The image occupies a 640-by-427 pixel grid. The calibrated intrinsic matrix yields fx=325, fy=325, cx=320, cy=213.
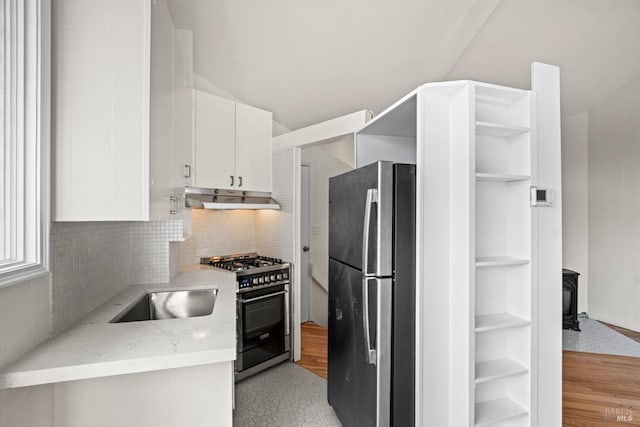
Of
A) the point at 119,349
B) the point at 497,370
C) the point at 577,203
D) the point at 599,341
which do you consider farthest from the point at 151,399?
the point at 577,203

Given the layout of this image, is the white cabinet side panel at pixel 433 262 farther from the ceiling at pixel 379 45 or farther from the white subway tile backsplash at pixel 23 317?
the white subway tile backsplash at pixel 23 317

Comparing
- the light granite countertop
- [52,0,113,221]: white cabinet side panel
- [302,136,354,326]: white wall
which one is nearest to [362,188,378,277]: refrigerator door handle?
Result: the light granite countertop

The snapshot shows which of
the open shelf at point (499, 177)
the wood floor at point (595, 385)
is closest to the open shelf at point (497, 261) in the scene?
the open shelf at point (499, 177)

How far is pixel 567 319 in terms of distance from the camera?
3916 mm

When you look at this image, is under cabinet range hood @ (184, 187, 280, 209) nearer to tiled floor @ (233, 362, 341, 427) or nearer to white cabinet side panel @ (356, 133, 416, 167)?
white cabinet side panel @ (356, 133, 416, 167)

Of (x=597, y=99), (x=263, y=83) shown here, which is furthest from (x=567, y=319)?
(x=263, y=83)

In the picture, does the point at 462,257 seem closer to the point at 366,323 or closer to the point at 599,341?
the point at 366,323

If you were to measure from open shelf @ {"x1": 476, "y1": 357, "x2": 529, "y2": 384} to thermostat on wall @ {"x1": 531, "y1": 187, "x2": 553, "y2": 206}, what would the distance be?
840mm

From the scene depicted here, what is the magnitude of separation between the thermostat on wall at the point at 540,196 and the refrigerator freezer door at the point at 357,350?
84 cm

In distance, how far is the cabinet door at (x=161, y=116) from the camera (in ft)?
3.98

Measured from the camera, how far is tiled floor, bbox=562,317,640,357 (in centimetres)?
334

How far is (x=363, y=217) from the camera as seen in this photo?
1.79 metres

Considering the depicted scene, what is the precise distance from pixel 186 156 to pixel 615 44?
14.6 feet

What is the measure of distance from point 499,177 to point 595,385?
237 cm
